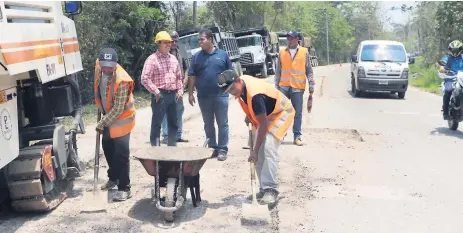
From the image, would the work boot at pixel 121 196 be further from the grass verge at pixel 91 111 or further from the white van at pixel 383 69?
the white van at pixel 383 69

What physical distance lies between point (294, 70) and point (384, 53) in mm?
10045

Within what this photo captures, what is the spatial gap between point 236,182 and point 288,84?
2.62 metres

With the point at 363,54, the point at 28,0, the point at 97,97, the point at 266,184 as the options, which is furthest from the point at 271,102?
the point at 363,54

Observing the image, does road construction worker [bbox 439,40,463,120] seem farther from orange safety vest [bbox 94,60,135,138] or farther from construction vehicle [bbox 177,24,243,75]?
construction vehicle [bbox 177,24,243,75]

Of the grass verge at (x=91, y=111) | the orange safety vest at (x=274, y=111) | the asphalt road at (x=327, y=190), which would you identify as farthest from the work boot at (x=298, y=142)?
the grass verge at (x=91, y=111)

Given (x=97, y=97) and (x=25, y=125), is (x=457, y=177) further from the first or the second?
(x=25, y=125)

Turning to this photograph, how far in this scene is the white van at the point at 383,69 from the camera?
16.8 metres

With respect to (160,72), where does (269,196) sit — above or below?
below

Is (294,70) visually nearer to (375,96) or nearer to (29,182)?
(29,182)

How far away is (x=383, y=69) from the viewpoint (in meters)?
16.8

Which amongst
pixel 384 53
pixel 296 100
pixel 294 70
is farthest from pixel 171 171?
pixel 384 53

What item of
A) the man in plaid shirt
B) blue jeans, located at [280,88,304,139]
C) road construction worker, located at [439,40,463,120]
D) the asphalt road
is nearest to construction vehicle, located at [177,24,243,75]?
road construction worker, located at [439,40,463,120]

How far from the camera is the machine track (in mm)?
4906

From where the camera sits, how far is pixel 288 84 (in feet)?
27.8
